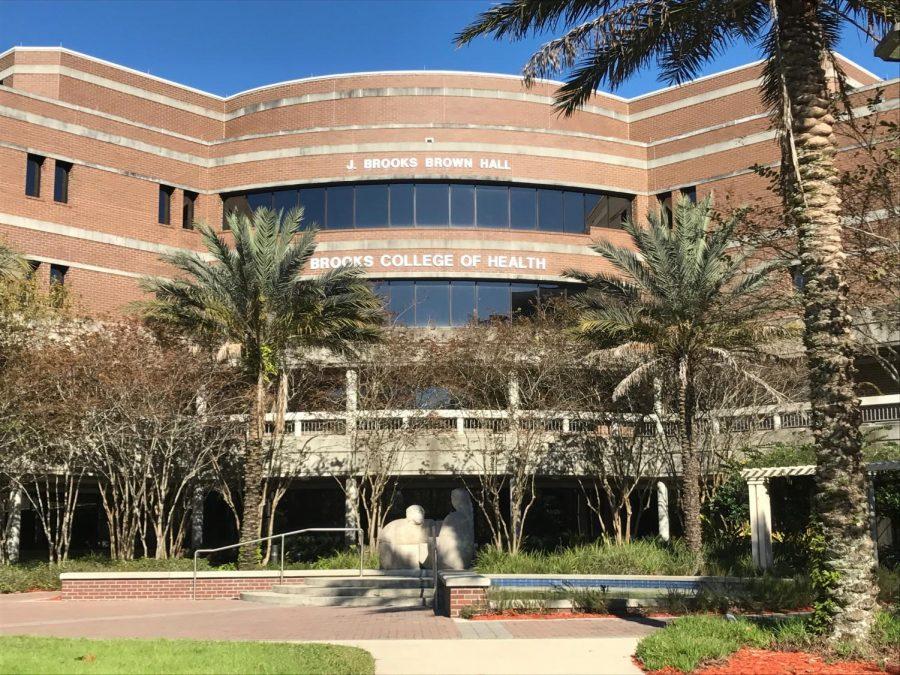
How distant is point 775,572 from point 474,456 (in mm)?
10500

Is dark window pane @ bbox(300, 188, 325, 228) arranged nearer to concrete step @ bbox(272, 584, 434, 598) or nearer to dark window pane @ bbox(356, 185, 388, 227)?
dark window pane @ bbox(356, 185, 388, 227)

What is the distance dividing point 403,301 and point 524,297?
441 centimetres

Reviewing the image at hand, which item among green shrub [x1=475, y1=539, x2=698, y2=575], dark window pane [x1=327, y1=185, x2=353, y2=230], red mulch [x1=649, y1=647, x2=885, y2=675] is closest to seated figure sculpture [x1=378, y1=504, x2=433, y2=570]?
green shrub [x1=475, y1=539, x2=698, y2=575]

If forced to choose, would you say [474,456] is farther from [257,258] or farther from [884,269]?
[884,269]

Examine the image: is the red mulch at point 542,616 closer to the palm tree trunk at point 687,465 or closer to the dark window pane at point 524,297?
the palm tree trunk at point 687,465

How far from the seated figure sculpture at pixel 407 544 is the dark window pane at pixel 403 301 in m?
12.1

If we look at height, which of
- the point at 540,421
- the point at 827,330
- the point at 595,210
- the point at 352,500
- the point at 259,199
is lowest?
the point at 352,500

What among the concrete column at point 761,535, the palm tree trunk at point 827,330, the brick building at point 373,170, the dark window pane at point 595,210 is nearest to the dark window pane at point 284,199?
the brick building at point 373,170

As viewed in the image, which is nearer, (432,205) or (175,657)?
(175,657)

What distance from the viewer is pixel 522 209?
1359 inches

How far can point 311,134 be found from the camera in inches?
1364

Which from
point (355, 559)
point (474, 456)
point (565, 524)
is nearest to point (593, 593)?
point (355, 559)

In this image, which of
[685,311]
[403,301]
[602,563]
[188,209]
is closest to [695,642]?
[602,563]

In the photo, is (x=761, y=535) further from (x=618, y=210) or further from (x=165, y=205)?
(x=165, y=205)
